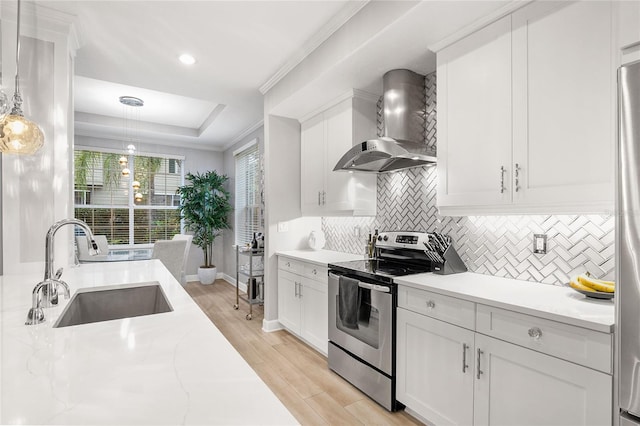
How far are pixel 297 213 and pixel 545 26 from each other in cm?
274

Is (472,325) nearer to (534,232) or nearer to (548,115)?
(534,232)

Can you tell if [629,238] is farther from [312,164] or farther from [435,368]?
[312,164]

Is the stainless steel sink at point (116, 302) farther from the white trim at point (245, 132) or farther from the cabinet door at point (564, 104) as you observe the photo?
the white trim at point (245, 132)

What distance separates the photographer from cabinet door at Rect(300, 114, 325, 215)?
3373 mm

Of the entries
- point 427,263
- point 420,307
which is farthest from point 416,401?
point 427,263

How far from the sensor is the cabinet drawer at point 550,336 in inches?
48.7

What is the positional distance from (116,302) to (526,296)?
213 centimetres

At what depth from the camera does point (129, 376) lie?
0.75 meters

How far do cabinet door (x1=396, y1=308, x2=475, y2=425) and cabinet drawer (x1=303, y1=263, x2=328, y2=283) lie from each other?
90 cm

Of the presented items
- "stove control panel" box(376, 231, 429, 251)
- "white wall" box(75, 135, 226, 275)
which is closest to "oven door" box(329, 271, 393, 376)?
"stove control panel" box(376, 231, 429, 251)

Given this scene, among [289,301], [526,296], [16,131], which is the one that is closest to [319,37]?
[16,131]

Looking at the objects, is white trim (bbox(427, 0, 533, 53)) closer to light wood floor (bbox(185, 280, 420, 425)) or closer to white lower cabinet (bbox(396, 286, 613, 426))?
white lower cabinet (bbox(396, 286, 613, 426))

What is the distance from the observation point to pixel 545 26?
1.62m

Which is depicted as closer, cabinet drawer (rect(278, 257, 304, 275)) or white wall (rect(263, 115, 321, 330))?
cabinet drawer (rect(278, 257, 304, 275))
